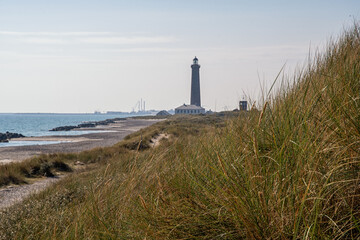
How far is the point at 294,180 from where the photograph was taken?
228cm

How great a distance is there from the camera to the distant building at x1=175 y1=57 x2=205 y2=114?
7792 centimetres

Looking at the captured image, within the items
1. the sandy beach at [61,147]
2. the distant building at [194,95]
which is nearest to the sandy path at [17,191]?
the sandy beach at [61,147]

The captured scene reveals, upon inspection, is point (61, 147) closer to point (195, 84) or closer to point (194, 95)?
point (195, 84)

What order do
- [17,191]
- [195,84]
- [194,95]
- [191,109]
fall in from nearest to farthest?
1. [17,191]
2. [191,109]
3. [195,84]
4. [194,95]

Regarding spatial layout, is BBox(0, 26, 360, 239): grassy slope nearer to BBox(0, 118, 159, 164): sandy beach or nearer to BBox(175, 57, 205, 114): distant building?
BBox(0, 118, 159, 164): sandy beach

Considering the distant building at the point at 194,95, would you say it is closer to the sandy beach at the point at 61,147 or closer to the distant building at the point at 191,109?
the distant building at the point at 191,109

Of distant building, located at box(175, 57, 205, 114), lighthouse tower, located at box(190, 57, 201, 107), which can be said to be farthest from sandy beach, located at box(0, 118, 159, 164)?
lighthouse tower, located at box(190, 57, 201, 107)

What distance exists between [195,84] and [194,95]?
8.36 feet

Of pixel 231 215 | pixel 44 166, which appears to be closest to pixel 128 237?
pixel 231 215

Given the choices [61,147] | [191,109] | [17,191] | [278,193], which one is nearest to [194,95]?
[191,109]

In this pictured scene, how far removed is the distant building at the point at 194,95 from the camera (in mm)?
77919

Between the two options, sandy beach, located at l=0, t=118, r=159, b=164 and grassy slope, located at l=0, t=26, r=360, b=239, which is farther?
sandy beach, located at l=0, t=118, r=159, b=164

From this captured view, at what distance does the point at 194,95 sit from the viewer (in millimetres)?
81625

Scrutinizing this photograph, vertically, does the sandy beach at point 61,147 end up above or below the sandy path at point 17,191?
below
